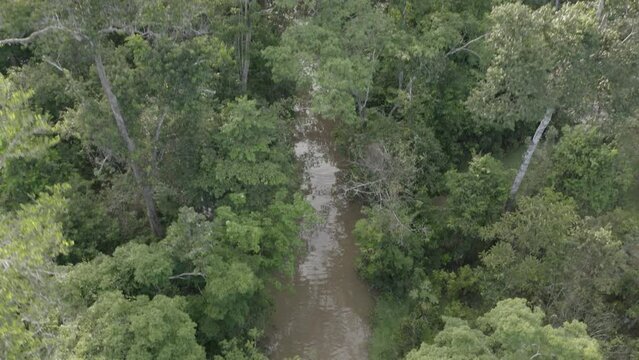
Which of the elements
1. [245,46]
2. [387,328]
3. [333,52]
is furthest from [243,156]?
[387,328]

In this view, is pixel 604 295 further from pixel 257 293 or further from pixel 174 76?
pixel 174 76

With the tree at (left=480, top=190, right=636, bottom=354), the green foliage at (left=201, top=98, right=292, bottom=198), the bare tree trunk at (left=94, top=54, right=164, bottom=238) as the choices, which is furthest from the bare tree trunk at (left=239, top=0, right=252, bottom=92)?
the tree at (left=480, top=190, right=636, bottom=354)

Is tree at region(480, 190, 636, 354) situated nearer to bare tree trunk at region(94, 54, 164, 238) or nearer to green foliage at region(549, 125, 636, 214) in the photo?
green foliage at region(549, 125, 636, 214)

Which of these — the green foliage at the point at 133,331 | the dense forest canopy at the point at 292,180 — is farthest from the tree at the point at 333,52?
the green foliage at the point at 133,331

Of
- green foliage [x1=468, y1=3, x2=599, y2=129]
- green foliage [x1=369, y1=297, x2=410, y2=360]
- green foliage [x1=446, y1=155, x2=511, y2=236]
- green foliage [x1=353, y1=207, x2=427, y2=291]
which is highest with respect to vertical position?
→ green foliage [x1=468, y1=3, x2=599, y2=129]

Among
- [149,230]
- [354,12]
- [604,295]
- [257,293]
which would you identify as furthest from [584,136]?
[149,230]

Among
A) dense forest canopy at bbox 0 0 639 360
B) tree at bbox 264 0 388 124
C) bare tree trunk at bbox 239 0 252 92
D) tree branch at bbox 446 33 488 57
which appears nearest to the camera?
dense forest canopy at bbox 0 0 639 360

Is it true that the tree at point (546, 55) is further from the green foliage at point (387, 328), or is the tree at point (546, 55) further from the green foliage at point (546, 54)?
the green foliage at point (387, 328)
